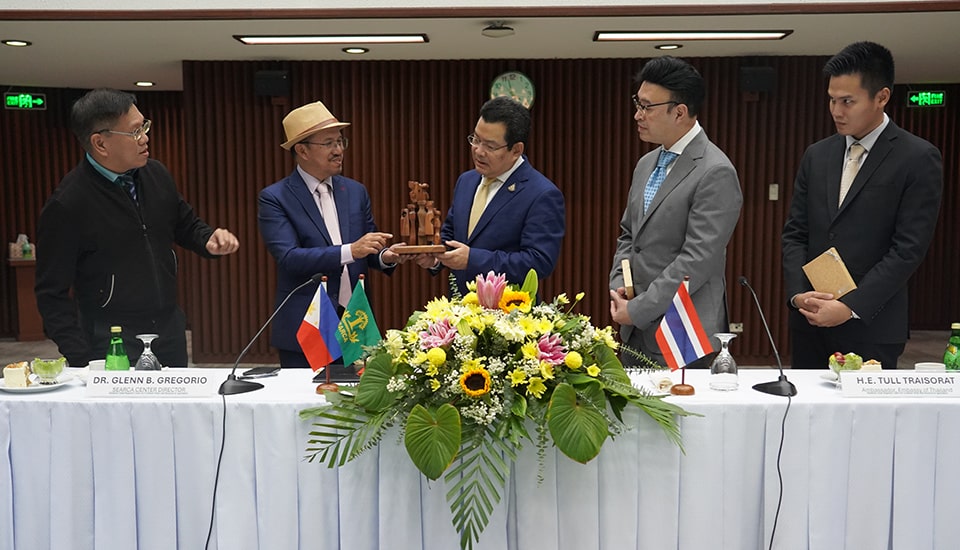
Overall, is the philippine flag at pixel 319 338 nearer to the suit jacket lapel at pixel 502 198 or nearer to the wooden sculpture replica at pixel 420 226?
the wooden sculpture replica at pixel 420 226

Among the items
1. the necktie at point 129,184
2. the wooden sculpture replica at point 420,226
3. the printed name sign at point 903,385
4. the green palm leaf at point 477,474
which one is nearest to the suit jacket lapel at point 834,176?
the printed name sign at point 903,385

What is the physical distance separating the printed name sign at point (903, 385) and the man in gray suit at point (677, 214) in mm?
616

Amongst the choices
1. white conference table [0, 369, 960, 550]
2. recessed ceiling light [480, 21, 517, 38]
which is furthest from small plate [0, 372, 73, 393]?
recessed ceiling light [480, 21, 517, 38]

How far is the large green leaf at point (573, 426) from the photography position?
193 cm

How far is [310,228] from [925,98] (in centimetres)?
706

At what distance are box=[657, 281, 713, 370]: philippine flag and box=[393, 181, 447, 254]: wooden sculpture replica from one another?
0.93 meters

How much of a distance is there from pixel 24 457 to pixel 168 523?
43cm

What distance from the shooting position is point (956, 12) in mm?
4828

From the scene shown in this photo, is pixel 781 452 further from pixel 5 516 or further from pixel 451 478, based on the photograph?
pixel 5 516

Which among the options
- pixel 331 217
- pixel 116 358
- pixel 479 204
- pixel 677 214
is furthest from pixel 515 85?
pixel 116 358

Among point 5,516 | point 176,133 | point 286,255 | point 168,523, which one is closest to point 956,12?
point 286,255

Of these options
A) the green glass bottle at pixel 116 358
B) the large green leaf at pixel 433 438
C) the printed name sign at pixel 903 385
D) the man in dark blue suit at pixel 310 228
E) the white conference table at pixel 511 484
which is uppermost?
the man in dark blue suit at pixel 310 228

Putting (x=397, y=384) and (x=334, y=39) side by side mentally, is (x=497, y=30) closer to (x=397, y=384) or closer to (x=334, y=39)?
(x=334, y=39)

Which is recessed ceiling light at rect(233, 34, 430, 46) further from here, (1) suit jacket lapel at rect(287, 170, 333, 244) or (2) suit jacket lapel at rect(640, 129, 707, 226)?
(2) suit jacket lapel at rect(640, 129, 707, 226)
